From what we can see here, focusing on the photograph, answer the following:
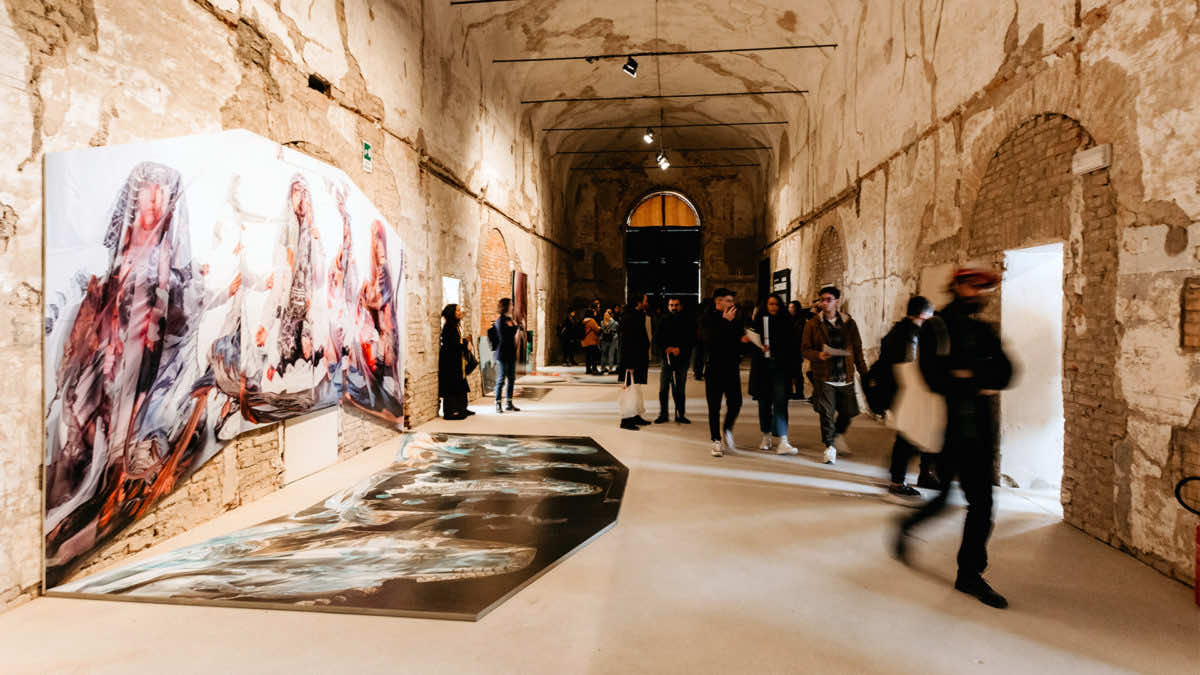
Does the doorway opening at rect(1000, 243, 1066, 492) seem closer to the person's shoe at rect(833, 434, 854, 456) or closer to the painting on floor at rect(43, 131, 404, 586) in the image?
the person's shoe at rect(833, 434, 854, 456)

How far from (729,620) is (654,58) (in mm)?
11488

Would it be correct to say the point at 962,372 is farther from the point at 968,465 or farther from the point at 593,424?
the point at 593,424

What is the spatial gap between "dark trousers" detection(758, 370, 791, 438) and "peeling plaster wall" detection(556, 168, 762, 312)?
1362cm

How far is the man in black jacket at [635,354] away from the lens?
23.6ft

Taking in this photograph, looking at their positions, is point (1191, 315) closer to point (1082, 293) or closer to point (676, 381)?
point (1082, 293)

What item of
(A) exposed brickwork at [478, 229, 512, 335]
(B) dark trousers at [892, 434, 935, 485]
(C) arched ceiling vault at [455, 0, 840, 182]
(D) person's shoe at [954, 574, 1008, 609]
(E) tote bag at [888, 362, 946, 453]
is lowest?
(D) person's shoe at [954, 574, 1008, 609]

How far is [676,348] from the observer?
7.16 meters

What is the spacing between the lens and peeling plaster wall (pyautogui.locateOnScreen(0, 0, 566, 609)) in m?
2.74

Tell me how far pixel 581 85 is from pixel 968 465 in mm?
11952

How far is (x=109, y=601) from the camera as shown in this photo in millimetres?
2824

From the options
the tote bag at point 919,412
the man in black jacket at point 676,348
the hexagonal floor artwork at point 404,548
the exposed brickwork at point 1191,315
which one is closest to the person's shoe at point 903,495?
the tote bag at point 919,412

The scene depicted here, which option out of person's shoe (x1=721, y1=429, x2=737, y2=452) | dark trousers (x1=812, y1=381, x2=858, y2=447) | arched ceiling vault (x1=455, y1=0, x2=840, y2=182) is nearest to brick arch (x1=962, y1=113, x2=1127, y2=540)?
dark trousers (x1=812, y1=381, x2=858, y2=447)

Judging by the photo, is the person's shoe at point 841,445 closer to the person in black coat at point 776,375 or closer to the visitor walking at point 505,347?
the person in black coat at point 776,375

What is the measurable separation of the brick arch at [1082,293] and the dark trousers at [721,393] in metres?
2.47
